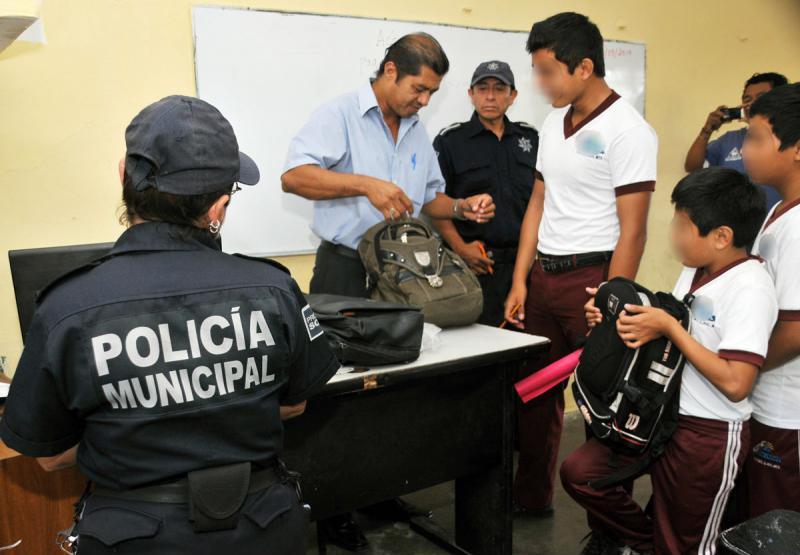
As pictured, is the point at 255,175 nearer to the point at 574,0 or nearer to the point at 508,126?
the point at 508,126

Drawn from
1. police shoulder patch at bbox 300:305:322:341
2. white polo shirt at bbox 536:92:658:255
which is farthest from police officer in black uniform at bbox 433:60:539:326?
police shoulder patch at bbox 300:305:322:341

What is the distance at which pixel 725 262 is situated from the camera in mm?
1754

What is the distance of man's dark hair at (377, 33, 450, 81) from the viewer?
7.47ft

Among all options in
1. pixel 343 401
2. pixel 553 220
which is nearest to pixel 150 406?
pixel 343 401

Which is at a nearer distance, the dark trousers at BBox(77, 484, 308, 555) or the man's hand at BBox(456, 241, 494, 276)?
the dark trousers at BBox(77, 484, 308, 555)

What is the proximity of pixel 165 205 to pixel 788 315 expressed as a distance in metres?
1.52

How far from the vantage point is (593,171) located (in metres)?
2.24

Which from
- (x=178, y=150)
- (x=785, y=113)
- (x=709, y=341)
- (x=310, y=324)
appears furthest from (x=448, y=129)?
(x=178, y=150)

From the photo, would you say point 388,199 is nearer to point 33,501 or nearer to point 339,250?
point 339,250

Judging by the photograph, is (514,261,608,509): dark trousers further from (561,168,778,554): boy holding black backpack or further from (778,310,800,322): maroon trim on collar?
(778,310,800,322): maroon trim on collar

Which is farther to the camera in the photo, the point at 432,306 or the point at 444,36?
the point at 444,36

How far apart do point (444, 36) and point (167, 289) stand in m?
2.51

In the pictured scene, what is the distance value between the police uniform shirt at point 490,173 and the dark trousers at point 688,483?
52.5 inches

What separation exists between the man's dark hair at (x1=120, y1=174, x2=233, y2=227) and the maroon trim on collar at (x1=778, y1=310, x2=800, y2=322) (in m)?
1.43
